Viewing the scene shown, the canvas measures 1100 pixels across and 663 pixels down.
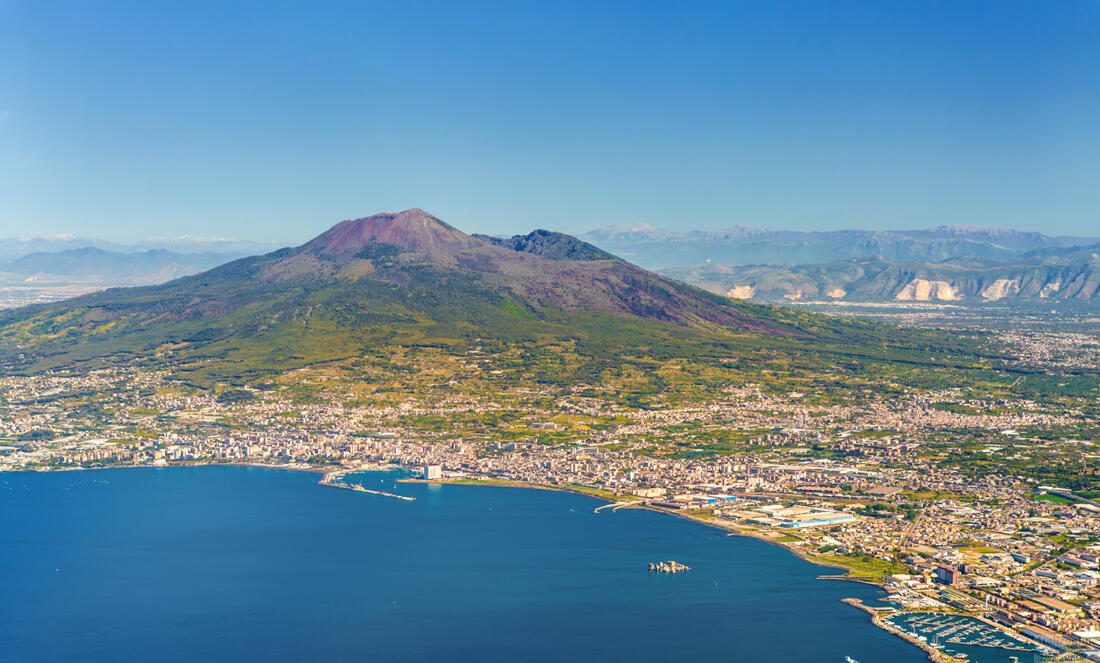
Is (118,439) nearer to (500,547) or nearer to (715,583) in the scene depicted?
(500,547)

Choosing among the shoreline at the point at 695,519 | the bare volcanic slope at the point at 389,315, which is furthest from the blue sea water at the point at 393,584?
the bare volcanic slope at the point at 389,315

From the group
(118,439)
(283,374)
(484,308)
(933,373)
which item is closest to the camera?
(118,439)

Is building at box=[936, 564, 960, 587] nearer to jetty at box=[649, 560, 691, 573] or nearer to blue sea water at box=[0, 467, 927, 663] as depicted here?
blue sea water at box=[0, 467, 927, 663]

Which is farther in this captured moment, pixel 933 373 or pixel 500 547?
pixel 933 373

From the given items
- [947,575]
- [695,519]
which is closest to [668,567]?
[695,519]

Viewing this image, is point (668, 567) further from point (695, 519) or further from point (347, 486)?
point (347, 486)

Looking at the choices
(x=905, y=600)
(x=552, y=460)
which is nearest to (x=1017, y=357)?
(x=552, y=460)

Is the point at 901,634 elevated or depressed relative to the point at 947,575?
depressed
